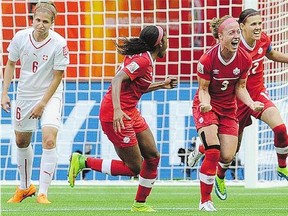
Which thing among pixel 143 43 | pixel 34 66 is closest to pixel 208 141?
pixel 143 43

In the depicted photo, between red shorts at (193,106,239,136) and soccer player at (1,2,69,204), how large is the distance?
139 centimetres

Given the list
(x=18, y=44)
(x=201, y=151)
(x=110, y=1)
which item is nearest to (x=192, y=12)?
(x=110, y=1)

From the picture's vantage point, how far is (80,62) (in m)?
15.2

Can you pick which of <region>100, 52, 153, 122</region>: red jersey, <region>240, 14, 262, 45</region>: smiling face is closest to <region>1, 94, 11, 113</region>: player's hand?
<region>100, 52, 153, 122</region>: red jersey

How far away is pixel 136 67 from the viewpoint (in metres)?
9.31

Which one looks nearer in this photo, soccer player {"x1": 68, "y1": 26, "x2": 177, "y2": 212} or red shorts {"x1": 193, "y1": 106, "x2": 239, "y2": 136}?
soccer player {"x1": 68, "y1": 26, "x2": 177, "y2": 212}

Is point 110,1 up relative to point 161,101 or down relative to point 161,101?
up

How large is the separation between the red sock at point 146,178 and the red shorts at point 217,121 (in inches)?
18.9

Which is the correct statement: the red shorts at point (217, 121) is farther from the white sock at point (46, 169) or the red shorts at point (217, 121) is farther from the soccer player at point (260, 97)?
the white sock at point (46, 169)

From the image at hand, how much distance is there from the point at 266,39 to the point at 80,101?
439 cm

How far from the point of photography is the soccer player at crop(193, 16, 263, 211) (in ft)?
30.1

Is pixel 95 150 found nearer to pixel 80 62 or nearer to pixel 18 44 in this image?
pixel 80 62

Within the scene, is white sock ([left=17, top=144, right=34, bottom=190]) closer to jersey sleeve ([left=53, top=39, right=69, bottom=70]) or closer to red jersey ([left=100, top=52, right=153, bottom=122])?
jersey sleeve ([left=53, top=39, right=69, bottom=70])

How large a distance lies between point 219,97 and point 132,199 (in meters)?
1.97
